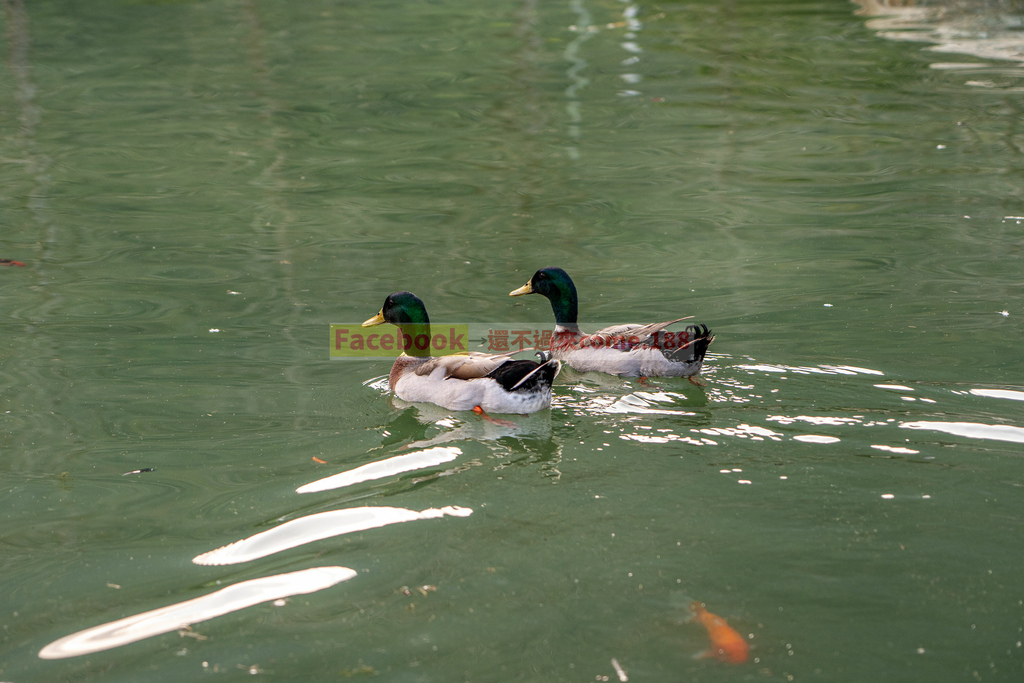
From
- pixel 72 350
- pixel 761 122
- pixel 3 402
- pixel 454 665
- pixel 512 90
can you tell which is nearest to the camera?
pixel 454 665

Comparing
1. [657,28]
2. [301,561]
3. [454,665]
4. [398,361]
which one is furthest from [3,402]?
[657,28]

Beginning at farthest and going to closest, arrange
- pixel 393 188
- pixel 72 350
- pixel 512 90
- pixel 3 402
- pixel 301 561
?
1. pixel 512 90
2. pixel 393 188
3. pixel 72 350
4. pixel 3 402
5. pixel 301 561

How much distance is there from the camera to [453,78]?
1588 centimetres

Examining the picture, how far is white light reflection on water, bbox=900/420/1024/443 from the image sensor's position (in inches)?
206

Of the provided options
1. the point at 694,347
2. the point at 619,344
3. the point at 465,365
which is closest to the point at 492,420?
the point at 465,365

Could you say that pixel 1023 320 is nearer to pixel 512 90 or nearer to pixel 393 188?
pixel 393 188

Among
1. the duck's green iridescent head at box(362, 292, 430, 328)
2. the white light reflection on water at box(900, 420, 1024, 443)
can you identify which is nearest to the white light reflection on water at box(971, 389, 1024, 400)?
the white light reflection on water at box(900, 420, 1024, 443)

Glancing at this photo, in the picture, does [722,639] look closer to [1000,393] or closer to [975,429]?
[975,429]

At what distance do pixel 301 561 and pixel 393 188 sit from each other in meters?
7.50

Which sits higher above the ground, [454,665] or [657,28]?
[657,28]

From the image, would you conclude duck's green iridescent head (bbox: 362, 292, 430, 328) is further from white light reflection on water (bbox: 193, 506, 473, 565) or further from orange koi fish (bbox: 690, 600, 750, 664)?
orange koi fish (bbox: 690, 600, 750, 664)

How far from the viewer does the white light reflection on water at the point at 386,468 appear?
4.85 meters

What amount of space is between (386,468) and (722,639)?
197cm

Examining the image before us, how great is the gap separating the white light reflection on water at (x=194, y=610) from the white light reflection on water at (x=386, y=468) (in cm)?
78
